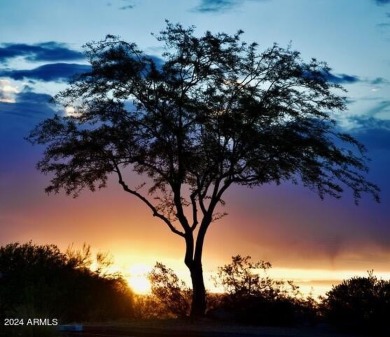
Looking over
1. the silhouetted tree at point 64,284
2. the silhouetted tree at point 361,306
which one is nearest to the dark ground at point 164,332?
the silhouetted tree at point 361,306

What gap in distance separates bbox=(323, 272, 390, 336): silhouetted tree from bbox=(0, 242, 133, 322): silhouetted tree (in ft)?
36.9

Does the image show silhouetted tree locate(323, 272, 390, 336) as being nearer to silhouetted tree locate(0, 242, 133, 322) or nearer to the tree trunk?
the tree trunk

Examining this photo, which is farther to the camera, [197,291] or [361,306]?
[197,291]

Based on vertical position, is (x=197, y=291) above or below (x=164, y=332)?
above

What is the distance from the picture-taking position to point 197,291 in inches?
1336

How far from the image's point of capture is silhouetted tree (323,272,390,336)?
26562 mm

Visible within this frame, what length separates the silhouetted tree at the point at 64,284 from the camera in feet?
104

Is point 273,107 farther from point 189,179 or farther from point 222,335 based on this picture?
point 222,335

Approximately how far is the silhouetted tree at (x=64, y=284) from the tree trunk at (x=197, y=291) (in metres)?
3.55

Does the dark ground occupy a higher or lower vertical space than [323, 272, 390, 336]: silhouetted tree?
lower

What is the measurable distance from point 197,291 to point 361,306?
30.0 ft

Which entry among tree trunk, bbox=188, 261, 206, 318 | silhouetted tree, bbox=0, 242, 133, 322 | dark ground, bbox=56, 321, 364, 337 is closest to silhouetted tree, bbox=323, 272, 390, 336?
dark ground, bbox=56, 321, 364, 337

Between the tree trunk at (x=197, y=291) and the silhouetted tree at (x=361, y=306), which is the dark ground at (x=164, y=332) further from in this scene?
the tree trunk at (x=197, y=291)

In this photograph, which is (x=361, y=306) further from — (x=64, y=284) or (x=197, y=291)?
(x=64, y=284)
